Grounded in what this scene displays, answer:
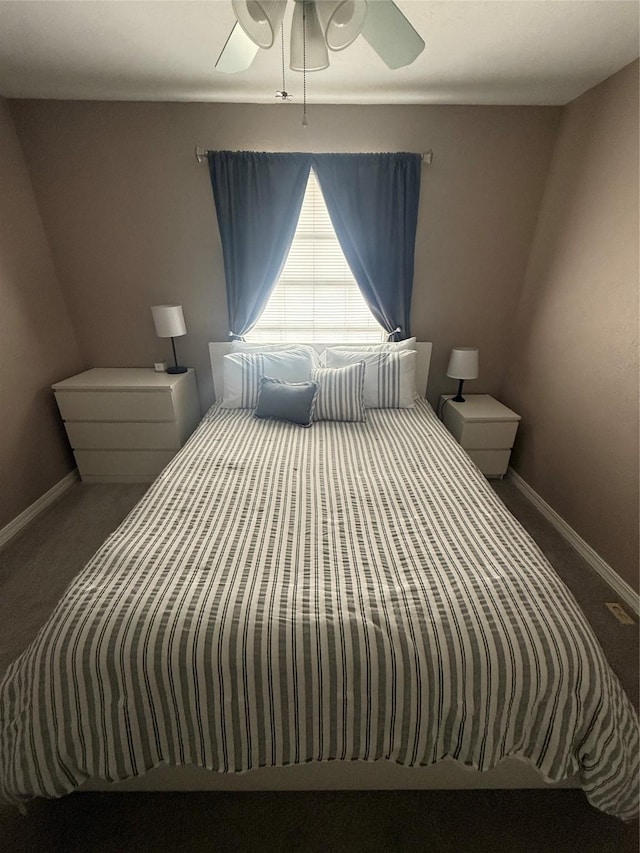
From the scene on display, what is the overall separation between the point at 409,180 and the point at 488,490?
2.13m

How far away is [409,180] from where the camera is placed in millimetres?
2555

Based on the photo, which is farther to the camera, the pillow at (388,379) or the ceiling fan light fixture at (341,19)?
the pillow at (388,379)

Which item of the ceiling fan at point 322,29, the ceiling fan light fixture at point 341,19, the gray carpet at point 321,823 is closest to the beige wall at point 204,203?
the ceiling fan at point 322,29

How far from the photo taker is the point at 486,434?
2691 mm

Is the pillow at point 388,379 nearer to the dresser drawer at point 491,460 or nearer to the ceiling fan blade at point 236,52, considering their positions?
the dresser drawer at point 491,460

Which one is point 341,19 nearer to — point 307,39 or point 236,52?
point 307,39

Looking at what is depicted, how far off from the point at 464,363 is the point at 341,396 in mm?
999

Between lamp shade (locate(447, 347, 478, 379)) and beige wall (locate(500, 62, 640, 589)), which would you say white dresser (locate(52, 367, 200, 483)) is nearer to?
lamp shade (locate(447, 347, 478, 379))

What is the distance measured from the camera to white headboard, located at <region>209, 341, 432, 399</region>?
2838 millimetres

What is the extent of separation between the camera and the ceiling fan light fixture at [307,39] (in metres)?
1.20

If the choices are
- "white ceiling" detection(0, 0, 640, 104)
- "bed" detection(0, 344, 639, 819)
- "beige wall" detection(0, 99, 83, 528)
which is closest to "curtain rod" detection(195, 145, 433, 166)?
"white ceiling" detection(0, 0, 640, 104)

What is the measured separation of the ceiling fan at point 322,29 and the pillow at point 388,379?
148 cm

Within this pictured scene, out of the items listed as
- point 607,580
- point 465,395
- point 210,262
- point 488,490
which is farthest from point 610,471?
point 210,262

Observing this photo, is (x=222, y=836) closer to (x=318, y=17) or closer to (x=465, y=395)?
(x=318, y=17)
